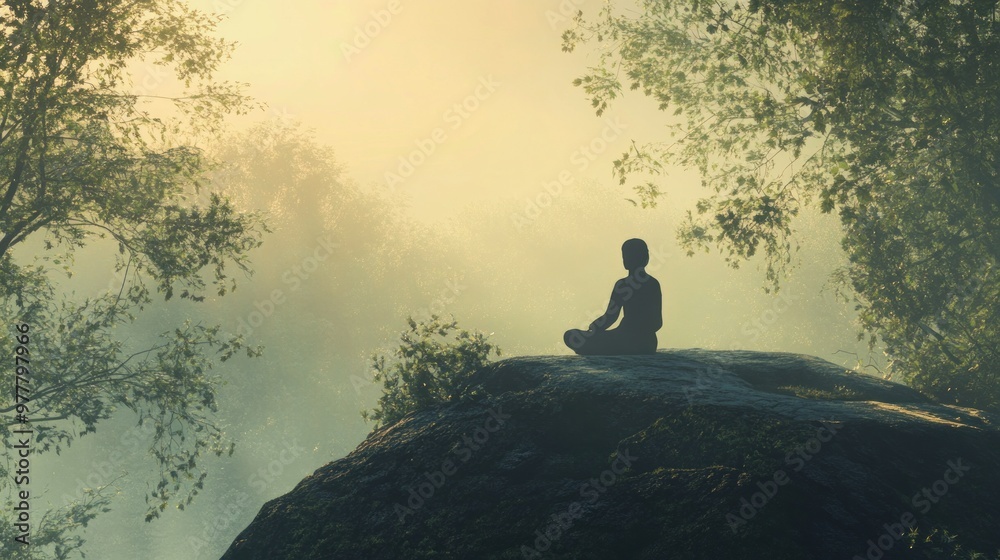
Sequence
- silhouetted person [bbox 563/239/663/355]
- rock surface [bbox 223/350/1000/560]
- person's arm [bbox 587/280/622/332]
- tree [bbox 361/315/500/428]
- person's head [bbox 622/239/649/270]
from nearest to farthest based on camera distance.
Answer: rock surface [bbox 223/350/1000/560], tree [bbox 361/315/500/428], silhouetted person [bbox 563/239/663/355], person's arm [bbox 587/280/622/332], person's head [bbox 622/239/649/270]

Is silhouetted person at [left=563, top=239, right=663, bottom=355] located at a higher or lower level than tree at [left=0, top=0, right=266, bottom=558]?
lower

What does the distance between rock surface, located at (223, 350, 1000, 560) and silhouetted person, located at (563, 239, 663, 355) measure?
182 centimetres

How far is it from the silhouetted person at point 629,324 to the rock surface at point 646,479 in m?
1.82

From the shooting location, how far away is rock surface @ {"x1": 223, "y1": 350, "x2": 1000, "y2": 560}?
246 inches

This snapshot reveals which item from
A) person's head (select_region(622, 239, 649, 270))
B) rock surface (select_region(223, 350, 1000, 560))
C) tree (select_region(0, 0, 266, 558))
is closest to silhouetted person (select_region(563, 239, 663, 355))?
person's head (select_region(622, 239, 649, 270))

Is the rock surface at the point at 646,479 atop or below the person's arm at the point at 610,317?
below

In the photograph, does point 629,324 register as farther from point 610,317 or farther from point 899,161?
point 899,161

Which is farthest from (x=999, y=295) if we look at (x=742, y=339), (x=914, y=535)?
(x=742, y=339)

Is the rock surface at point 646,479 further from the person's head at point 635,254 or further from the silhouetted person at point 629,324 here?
the person's head at point 635,254

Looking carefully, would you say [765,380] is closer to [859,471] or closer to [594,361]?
[594,361]

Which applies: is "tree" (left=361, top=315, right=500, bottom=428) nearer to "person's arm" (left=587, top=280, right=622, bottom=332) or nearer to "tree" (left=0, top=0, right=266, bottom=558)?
"person's arm" (left=587, top=280, right=622, bottom=332)

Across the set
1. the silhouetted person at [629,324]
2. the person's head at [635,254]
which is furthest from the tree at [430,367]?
the person's head at [635,254]

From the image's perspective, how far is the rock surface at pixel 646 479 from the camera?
625 centimetres

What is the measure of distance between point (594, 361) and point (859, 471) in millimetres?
4172
